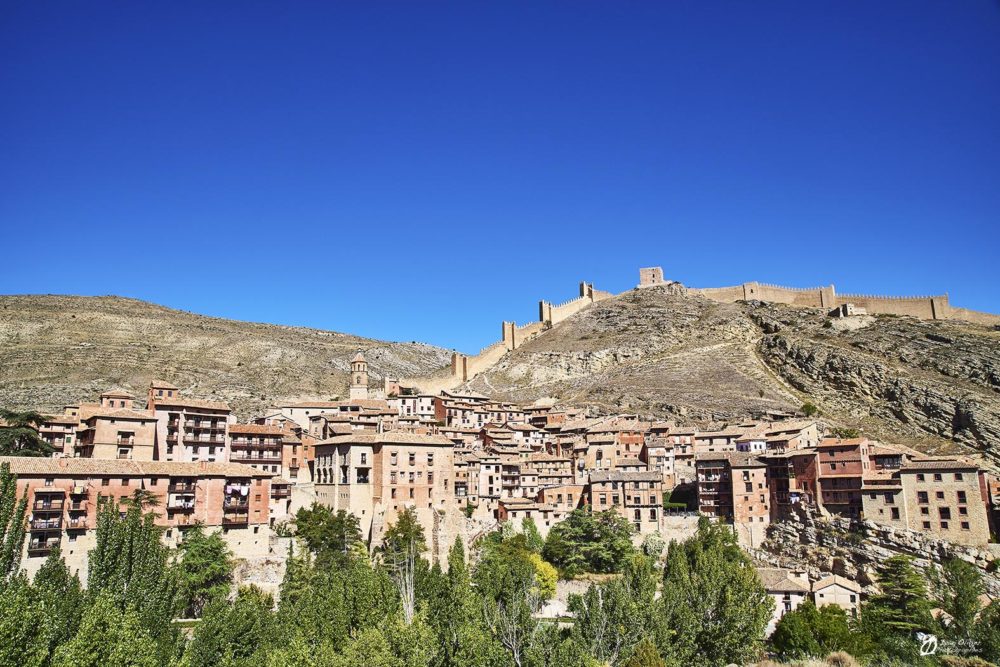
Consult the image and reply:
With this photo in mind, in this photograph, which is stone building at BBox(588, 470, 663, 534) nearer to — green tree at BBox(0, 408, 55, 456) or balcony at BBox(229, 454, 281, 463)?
balcony at BBox(229, 454, 281, 463)

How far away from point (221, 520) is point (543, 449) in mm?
38663

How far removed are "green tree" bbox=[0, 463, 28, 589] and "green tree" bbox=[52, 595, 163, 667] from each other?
14284mm

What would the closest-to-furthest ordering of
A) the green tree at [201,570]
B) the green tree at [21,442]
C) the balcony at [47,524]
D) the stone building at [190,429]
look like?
1. the balcony at [47,524]
2. the green tree at [201,570]
3. the green tree at [21,442]
4. the stone building at [190,429]

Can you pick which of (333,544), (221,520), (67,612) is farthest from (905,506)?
(67,612)

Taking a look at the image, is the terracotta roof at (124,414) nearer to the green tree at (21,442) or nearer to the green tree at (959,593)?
the green tree at (21,442)

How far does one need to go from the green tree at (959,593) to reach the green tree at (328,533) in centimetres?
3876

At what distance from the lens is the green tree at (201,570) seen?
159ft

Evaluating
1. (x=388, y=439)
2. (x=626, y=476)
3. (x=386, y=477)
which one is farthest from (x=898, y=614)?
(x=388, y=439)

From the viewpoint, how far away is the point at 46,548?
47.9 m

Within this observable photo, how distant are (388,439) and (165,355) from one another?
8197 cm

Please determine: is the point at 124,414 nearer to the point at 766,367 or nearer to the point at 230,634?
the point at 230,634

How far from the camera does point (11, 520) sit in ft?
152

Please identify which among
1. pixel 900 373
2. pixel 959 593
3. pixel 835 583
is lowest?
pixel 959 593

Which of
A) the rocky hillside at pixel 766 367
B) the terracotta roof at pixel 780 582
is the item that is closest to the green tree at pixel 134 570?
the terracotta roof at pixel 780 582
